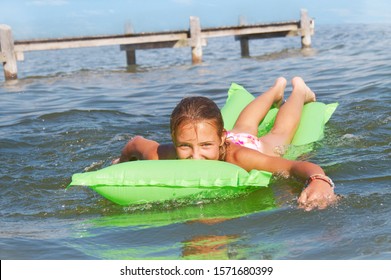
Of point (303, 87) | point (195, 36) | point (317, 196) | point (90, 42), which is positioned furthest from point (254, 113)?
point (195, 36)

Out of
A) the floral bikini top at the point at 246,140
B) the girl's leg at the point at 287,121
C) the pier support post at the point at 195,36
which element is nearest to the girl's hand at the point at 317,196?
the floral bikini top at the point at 246,140

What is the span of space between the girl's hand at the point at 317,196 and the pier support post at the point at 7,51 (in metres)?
10.6

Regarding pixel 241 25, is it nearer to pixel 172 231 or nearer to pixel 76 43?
pixel 76 43

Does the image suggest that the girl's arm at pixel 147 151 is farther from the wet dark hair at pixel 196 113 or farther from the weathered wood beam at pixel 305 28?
Result: the weathered wood beam at pixel 305 28

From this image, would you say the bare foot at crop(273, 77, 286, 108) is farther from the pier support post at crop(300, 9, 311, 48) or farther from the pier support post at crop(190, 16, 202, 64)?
the pier support post at crop(300, 9, 311, 48)

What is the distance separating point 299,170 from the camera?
183 inches

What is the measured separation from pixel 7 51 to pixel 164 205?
10.00 m

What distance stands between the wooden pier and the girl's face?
9.82m

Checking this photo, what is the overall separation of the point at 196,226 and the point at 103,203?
1.11 m

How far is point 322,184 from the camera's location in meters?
4.27

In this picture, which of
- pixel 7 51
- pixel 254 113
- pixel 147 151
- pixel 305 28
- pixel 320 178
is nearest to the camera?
pixel 320 178

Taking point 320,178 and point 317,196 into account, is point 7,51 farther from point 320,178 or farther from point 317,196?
point 317,196

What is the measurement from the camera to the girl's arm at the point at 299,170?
4215mm
